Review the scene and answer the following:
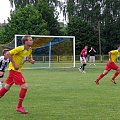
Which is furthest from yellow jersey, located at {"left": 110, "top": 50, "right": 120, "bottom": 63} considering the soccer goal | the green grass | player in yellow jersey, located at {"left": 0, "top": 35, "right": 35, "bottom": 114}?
the soccer goal

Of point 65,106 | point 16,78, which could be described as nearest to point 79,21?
point 65,106

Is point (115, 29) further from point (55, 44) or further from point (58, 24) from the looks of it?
point (55, 44)

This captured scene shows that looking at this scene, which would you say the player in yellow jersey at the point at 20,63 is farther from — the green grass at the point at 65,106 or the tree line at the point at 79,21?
the tree line at the point at 79,21

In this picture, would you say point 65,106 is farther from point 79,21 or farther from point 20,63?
point 79,21

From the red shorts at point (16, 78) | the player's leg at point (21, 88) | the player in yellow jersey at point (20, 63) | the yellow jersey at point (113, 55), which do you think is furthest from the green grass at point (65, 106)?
the yellow jersey at point (113, 55)

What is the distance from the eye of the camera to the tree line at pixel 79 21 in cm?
7169

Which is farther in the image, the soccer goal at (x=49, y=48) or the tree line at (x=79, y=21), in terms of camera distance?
the tree line at (x=79, y=21)

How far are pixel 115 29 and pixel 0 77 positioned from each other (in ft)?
206

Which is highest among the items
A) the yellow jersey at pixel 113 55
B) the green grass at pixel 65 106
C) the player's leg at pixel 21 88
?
the yellow jersey at pixel 113 55

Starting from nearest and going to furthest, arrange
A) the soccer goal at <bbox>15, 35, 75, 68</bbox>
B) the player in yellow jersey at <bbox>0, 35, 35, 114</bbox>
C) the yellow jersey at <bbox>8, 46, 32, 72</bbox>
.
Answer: the player in yellow jersey at <bbox>0, 35, 35, 114</bbox> < the yellow jersey at <bbox>8, 46, 32, 72</bbox> < the soccer goal at <bbox>15, 35, 75, 68</bbox>

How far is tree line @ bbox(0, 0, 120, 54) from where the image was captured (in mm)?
71688

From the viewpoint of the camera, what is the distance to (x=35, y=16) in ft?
234

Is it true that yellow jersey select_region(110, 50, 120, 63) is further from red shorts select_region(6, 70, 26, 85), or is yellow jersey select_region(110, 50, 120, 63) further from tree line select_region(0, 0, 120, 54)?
tree line select_region(0, 0, 120, 54)

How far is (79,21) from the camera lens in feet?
239
